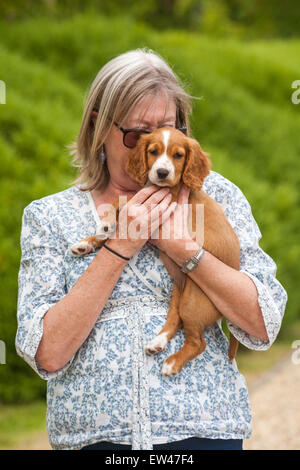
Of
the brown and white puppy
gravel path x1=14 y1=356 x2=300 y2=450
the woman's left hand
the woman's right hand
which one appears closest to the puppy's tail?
the brown and white puppy

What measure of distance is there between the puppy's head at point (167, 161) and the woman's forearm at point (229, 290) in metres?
0.33

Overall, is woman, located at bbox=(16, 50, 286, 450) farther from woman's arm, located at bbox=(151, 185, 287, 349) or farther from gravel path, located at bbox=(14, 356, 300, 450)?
gravel path, located at bbox=(14, 356, 300, 450)

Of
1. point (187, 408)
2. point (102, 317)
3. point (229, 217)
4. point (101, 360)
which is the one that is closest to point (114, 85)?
point (229, 217)

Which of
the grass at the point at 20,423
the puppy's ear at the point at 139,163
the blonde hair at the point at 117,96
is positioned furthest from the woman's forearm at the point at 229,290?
the grass at the point at 20,423

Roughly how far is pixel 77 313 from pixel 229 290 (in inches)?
23.7

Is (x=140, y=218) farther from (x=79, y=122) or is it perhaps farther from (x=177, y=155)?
(x=79, y=122)

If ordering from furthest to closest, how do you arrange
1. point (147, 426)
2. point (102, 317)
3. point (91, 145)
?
point (91, 145) → point (102, 317) → point (147, 426)

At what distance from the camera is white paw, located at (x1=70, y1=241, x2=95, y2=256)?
266 centimetres

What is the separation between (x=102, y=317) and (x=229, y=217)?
727 millimetres

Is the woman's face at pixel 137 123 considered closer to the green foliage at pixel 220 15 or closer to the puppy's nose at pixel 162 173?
the puppy's nose at pixel 162 173

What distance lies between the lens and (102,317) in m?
2.58

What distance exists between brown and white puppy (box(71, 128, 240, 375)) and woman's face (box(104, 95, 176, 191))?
0.09m

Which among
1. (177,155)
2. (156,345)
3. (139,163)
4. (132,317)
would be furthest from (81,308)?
(177,155)
